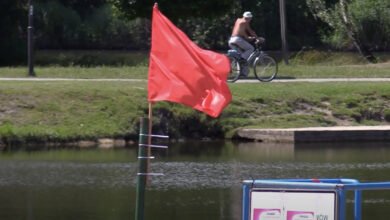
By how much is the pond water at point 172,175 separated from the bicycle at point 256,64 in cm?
254

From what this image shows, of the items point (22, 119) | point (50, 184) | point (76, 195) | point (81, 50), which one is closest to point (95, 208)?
point (76, 195)

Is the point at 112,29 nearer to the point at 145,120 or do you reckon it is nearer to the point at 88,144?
the point at 88,144

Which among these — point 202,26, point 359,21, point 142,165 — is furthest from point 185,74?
point 202,26

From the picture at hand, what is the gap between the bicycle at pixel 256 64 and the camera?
2384cm

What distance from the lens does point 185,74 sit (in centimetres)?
939

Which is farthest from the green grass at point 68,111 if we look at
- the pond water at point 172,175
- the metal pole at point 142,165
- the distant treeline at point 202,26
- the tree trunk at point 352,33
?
the tree trunk at point 352,33

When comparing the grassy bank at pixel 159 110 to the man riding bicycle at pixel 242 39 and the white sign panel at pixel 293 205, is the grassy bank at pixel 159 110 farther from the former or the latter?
the white sign panel at pixel 293 205

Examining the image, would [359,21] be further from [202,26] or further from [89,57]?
[89,57]

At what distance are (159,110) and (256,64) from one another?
285 centimetres

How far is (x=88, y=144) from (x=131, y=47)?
22.6 m

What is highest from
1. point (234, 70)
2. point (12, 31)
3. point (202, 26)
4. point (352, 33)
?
point (202, 26)

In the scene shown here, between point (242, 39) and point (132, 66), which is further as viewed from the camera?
point (132, 66)

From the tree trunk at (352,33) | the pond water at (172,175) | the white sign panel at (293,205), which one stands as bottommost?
the pond water at (172,175)

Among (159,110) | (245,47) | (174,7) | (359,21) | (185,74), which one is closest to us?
(185,74)
